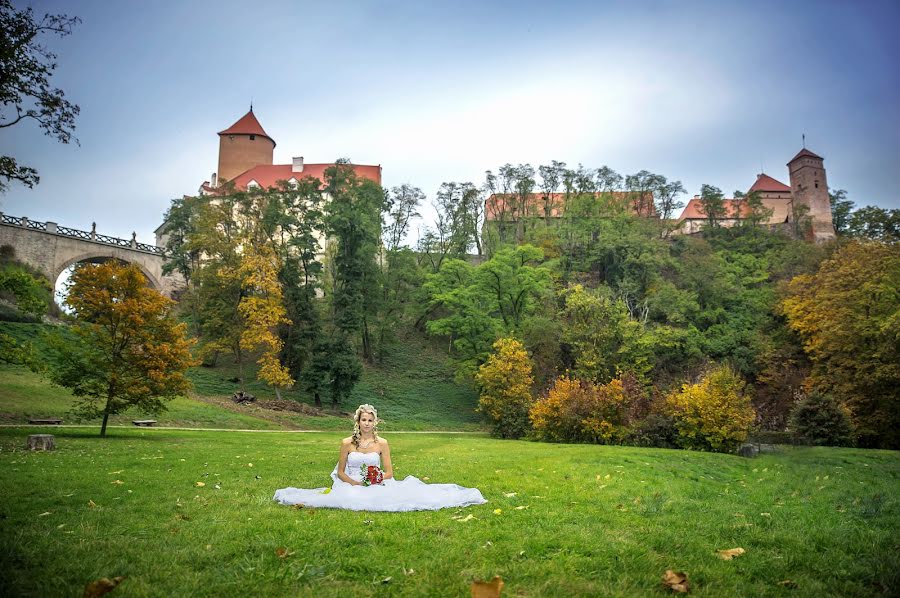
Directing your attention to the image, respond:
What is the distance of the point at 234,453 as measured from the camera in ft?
46.7

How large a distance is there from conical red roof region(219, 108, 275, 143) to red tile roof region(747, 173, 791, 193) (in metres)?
61.8

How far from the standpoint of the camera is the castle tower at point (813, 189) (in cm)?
6785

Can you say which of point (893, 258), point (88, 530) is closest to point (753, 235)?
point (893, 258)

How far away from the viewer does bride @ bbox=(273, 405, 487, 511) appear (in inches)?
260

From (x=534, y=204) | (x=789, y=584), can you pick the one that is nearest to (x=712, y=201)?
(x=534, y=204)

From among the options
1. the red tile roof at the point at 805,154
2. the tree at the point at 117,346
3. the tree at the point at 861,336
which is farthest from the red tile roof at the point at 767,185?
the tree at the point at 117,346

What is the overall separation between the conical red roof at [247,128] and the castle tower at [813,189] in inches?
2527

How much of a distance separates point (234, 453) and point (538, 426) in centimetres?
1427

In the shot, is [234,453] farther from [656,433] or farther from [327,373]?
[327,373]

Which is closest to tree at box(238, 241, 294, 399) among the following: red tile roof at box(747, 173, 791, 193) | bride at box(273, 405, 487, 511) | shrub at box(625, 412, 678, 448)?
shrub at box(625, 412, 678, 448)

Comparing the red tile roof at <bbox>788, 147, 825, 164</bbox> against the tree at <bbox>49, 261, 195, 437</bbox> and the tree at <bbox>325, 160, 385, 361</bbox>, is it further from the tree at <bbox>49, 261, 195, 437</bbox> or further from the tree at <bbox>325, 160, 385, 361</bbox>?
the tree at <bbox>49, 261, 195, 437</bbox>

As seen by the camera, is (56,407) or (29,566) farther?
(56,407)

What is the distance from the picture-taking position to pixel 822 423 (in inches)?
890

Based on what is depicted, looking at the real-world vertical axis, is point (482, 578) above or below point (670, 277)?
below
